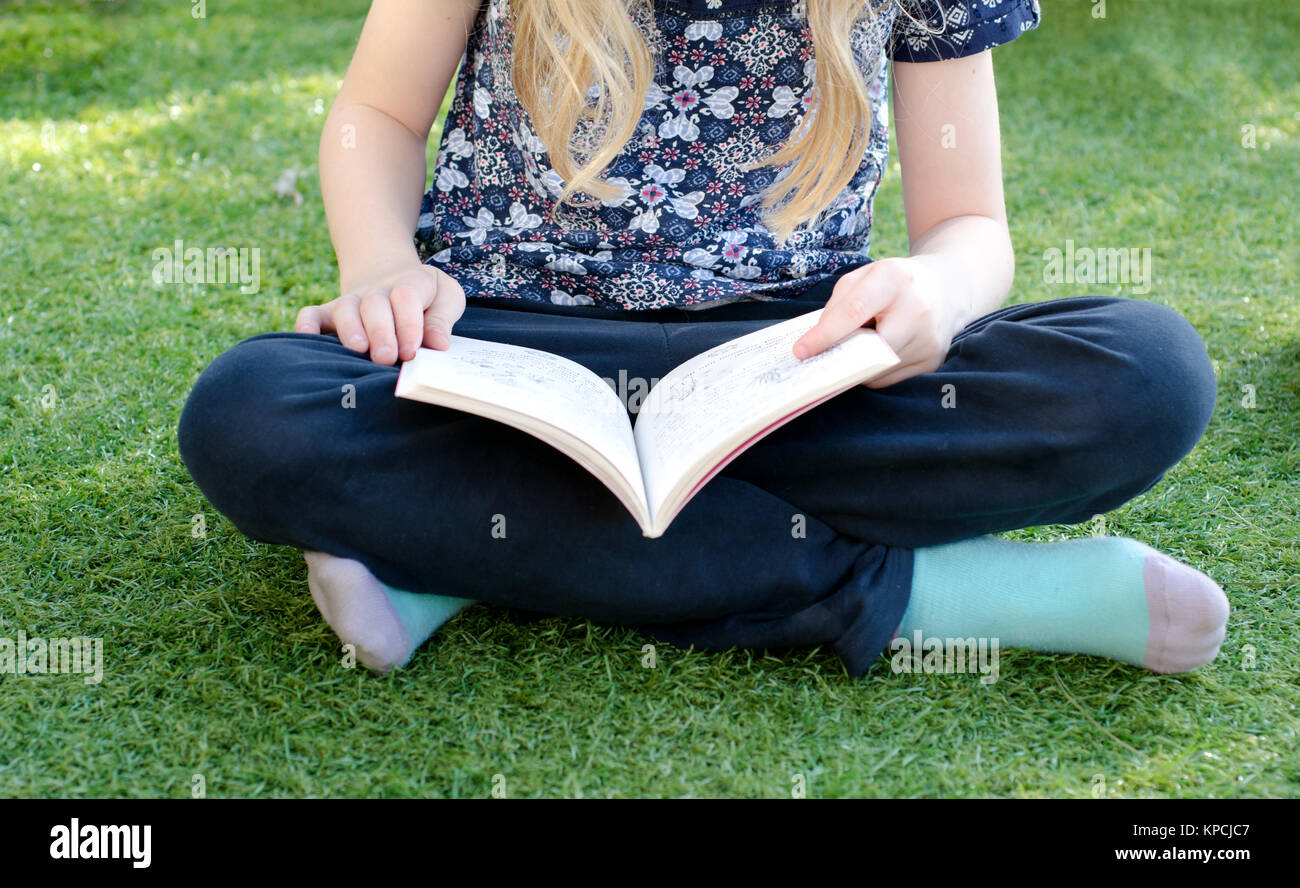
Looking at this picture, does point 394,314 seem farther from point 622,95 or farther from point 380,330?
point 622,95

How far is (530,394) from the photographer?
791 millimetres

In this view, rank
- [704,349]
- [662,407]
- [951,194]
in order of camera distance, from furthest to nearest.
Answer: [951,194]
[704,349]
[662,407]

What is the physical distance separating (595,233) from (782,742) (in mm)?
526

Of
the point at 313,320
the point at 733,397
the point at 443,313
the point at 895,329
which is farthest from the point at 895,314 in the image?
the point at 313,320

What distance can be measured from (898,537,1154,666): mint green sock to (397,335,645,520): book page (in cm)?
29

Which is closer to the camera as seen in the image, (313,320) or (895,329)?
(895,329)

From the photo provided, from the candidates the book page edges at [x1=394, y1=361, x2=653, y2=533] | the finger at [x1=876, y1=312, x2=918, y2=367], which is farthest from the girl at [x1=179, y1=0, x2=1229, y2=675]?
the book page edges at [x1=394, y1=361, x2=653, y2=533]

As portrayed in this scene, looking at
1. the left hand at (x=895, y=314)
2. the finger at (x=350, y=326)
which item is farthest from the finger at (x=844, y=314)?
the finger at (x=350, y=326)

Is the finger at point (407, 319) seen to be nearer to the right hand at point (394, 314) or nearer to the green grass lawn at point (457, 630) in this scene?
the right hand at point (394, 314)

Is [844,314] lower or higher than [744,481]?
higher

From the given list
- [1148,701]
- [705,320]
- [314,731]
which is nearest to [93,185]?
[705,320]

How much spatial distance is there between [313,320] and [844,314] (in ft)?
1.49

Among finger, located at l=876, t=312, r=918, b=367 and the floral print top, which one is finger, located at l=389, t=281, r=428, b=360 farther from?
finger, located at l=876, t=312, r=918, b=367

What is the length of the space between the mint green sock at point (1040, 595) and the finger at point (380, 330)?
460 millimetres
